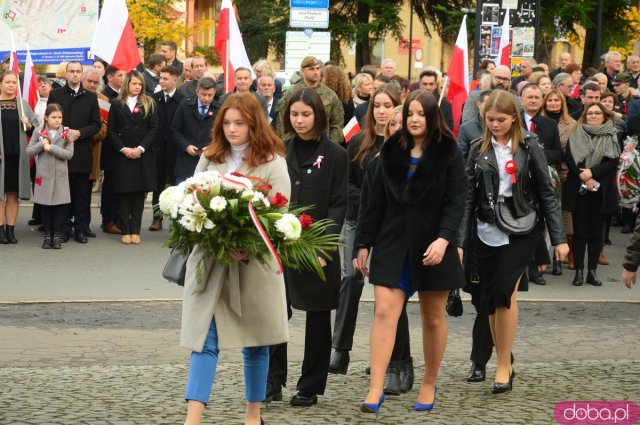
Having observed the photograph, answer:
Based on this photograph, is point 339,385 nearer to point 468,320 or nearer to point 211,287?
point 211,287

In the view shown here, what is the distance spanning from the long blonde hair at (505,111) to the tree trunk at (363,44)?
29.3 meters

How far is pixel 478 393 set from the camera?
7.56 metres

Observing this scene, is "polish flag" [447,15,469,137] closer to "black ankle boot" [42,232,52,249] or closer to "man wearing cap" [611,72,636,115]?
"man wearing cap" [611,72,636,115]

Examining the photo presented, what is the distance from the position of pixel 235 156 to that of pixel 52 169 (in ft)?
25.8

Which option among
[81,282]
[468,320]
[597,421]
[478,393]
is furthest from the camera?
[81,282]

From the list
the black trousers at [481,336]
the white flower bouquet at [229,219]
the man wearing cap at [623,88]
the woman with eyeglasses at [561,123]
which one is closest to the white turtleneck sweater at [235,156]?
the white flower bouquet at [229,219]

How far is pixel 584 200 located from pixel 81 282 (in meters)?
5.09

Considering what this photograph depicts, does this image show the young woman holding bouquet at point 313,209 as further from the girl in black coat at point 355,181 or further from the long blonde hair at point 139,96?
the long blonde hair at point 139,96

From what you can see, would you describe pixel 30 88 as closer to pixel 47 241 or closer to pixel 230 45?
pixel 47 241

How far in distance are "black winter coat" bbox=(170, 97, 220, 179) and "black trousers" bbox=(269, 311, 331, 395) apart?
24.3ft

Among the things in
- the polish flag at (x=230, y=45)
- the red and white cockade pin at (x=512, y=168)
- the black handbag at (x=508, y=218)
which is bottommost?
the black handbag at (x=508, y=218)

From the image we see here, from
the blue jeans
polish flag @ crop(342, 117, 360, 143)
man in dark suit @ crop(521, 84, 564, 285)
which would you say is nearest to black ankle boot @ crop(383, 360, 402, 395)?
the blue jeans

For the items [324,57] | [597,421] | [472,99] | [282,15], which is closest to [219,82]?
[324,57]

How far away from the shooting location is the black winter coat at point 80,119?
14.4 meters
